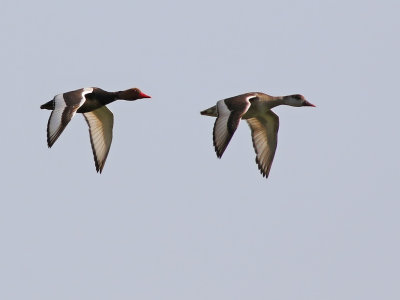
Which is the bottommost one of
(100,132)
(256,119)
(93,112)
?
(100,132)

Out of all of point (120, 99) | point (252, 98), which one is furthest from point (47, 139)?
point (252, 98)

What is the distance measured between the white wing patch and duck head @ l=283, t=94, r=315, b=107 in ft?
14.5

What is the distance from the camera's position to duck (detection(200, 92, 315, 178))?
29000 mm

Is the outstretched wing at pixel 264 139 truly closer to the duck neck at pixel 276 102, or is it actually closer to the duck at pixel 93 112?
the duck neck at pixel 276 102

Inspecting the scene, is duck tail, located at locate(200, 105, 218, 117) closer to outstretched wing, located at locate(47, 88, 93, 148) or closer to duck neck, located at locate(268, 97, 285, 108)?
duck neck, located at locate(268, 97, 285, 108)


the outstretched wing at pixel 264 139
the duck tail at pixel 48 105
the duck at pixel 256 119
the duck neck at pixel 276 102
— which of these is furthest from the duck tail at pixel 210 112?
the duck tail at pixel 48 105

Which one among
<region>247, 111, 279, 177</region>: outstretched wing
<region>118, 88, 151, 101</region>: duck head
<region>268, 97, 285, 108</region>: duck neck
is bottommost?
<region>247, 111, 279, 177</region>: outstretched wing

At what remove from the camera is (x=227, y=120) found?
29234mm

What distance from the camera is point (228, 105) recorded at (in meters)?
30.0

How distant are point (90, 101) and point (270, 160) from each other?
17.0 feet

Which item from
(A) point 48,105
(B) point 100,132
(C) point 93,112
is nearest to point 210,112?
(B) point 100,132

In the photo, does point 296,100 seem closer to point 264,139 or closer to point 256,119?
point 256,119

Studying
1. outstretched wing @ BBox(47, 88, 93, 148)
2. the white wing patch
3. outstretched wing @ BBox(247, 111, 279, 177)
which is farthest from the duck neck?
outstretched wing @ BBox(47, 88, 93, 148)

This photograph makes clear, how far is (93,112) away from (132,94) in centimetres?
108
